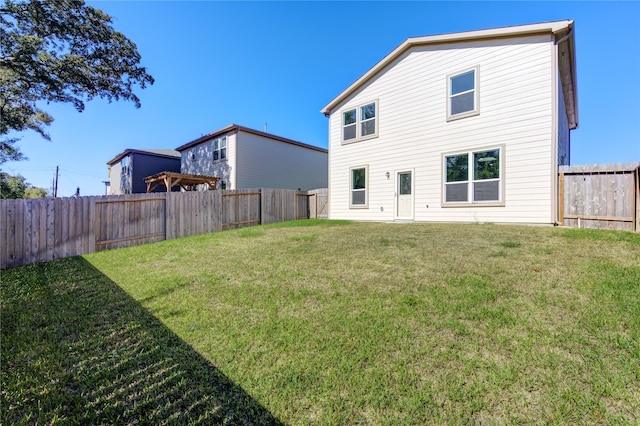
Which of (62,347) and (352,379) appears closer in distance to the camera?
(352,379)

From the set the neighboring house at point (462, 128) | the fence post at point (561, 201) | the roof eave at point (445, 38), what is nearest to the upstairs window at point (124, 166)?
the roof eave at point (445, 38)

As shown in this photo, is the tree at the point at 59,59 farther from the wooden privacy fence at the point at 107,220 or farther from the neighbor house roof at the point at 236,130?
the wooden privacy fence at the point at 107,220

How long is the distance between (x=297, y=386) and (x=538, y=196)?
8971 mm

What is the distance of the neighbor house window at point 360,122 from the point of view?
1166cm

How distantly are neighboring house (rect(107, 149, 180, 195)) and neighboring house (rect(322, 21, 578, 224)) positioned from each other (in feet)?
58.8

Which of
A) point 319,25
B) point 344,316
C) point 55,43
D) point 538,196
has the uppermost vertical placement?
point 319,25

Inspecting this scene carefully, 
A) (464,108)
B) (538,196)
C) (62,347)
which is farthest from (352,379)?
(464,108)

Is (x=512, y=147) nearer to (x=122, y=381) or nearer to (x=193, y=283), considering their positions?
(x=193, y=283)

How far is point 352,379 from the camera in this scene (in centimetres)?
208

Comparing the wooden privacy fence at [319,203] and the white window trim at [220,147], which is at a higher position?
the white window trim at [220,147]

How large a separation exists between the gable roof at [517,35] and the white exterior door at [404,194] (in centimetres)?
472

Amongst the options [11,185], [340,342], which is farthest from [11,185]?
[340,342]

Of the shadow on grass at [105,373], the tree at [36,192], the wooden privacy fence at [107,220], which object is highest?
the tree at [36,192]

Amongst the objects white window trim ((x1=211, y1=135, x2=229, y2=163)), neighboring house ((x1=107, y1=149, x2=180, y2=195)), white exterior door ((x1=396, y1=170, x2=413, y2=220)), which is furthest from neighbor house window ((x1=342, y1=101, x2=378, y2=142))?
neighboring house ((x1=107, y1=149, x2=180, y2=195))
